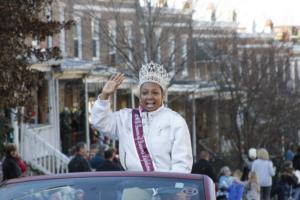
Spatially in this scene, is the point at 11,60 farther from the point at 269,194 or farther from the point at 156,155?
the point at 269,194

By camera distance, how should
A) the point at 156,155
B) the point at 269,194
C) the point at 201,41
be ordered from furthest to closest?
the point at 201,41 → the point at 269,194 → the point at 156,155

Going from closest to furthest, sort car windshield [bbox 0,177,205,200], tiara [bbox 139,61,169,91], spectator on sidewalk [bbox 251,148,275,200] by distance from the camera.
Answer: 1. car windshield [bbox 0,177,205,200]
2. tiara [bbox 139,61,169,91]
3. spectator on sidewalk [bbox 251,148,275,200]

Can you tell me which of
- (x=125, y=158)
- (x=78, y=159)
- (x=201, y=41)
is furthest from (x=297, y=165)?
(x=125, y=158)

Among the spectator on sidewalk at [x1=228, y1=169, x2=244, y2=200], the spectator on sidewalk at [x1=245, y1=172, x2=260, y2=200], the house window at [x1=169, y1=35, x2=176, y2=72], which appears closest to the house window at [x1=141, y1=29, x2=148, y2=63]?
the house window at [x1=169, y1=35, x2=176, y2=72]

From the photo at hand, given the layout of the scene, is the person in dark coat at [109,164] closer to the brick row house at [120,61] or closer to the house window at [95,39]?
the brick row house at [120,61]

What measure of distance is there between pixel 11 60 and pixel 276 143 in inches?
667

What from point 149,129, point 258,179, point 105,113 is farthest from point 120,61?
point 149,129

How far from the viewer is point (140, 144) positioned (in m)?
6.35

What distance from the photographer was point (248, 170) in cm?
1966

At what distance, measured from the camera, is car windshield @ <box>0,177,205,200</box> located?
5.10 meters

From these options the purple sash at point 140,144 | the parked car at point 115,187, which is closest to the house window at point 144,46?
the purple sash at point 140,144

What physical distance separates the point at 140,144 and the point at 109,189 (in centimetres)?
127

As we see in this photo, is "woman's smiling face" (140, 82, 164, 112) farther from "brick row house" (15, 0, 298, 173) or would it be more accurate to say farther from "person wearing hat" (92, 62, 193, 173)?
"brick row house" (15, 0, 298, 173)

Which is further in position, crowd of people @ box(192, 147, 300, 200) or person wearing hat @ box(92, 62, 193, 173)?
crowd of people @ box(192, 147, 300, 200)
